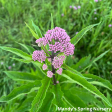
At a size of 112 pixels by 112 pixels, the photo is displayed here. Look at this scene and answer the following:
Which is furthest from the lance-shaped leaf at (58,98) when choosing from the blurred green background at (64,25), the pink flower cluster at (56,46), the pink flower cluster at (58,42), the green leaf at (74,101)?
the blurred green background at (64,25)

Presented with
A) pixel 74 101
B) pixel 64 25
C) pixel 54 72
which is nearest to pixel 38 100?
pixel 54 72

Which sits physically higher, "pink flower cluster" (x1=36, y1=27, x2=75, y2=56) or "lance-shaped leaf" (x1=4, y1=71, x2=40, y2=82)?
"pink flower cluster" (x1=36, y1=27, x2=75, y2=56)

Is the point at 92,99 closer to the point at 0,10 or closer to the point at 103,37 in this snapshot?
the point at 103,37

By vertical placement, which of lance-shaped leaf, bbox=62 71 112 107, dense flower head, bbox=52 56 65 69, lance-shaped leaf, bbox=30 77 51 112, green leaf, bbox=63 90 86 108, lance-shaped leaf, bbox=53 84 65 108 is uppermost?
dense flower head, bbox=52 56 65 69

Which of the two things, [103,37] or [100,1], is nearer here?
[103,37]

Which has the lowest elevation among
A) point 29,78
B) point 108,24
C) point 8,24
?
point 29,78

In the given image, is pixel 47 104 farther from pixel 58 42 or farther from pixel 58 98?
pixel 58 42

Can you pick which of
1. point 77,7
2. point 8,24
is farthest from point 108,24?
point 8,24

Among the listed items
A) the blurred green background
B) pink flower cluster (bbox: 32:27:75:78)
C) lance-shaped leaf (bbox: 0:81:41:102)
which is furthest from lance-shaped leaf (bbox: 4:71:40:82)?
the blurred green background

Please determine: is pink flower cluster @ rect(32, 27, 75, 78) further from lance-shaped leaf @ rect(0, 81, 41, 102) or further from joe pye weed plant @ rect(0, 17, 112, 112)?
lance-shaped leaf @ rect(0, 81, 41, 102)
